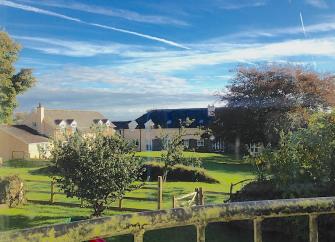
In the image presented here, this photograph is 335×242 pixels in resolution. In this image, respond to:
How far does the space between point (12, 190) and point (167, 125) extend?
133 inches

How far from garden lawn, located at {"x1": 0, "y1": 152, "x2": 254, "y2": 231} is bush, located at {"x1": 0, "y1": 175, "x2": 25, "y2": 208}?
0.16m

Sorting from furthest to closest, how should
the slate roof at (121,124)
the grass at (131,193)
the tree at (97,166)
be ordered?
the tree at (97,166) < the grass at (131,193) < the slate roof at (121,124)

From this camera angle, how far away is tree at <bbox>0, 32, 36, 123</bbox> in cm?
407

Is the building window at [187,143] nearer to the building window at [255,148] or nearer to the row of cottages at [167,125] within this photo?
the row of cottages at [167,125]

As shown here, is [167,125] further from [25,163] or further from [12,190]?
[12,190]

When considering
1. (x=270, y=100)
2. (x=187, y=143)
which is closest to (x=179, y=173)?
Result: (x=187, y=143)

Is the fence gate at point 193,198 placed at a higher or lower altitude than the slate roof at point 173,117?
lower

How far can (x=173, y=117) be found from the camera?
223 inches

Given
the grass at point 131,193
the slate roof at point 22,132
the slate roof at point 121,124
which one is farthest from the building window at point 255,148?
the slate roof at point 22,132

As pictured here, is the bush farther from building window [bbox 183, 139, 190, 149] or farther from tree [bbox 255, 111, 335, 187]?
tree [bbox 255, 111, 335, 187]

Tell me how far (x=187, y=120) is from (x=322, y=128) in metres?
1.32

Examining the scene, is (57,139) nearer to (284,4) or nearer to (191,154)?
(191,154)

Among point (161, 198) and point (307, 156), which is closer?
point (307, 156)

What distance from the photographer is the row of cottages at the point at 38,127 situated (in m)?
4.75
